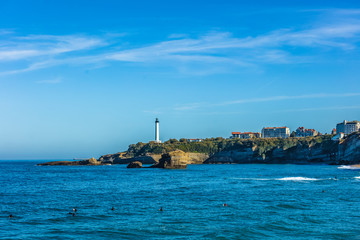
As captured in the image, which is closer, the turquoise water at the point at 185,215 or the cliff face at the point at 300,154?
the turquoise water at the point at 185,215

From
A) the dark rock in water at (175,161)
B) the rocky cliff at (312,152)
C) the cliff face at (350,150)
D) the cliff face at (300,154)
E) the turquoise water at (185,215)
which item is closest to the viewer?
the turquoise water at (185,215)

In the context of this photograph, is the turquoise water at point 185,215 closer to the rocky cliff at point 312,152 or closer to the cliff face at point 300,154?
the rocky cliff at point 312,152

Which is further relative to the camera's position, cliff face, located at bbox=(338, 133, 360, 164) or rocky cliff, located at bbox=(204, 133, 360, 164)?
rocky cliff, located at bbox=(204, 133, 360, 164)

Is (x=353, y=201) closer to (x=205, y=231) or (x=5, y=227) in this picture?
(x=205, y=231)

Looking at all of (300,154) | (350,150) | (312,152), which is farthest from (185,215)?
(300,154)

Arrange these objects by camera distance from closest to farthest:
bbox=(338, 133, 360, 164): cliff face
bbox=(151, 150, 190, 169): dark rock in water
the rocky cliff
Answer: bbox=(151, 150, 190, 169): dark rock in water → bbox=(338, 133, 360, 164): cliff face → the rocky cliff

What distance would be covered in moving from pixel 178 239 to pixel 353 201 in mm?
27378

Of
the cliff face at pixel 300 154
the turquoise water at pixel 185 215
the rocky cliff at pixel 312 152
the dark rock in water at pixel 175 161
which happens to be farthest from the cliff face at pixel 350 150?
the turquoise water at pixel 185 215

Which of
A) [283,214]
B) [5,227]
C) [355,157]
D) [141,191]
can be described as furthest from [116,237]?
[355,157]

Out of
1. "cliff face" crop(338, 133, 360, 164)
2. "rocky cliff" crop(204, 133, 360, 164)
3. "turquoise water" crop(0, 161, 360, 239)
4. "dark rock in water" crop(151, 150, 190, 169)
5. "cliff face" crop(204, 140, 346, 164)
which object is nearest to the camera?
"turquoise water" crop(0, 161, 360, 239)

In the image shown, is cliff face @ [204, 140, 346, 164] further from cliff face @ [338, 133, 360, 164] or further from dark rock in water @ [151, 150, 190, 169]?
dark rock in water @ [151, 150, 190, 169]

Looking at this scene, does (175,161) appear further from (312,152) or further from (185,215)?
(185,215)

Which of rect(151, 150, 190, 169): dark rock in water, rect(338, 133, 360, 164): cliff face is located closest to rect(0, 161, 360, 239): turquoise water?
rect(151, 150, 190, 169): dark rock in water

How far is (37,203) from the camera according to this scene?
46.4 m
